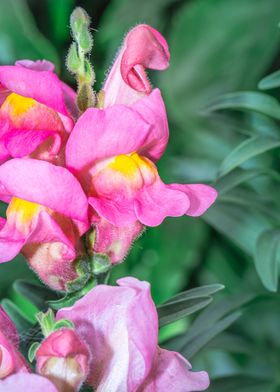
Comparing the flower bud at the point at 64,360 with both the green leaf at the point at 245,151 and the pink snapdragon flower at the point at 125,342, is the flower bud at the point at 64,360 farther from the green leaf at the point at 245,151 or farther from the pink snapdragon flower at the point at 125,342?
the green leaf at the point at 245,151

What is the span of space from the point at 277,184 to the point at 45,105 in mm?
743

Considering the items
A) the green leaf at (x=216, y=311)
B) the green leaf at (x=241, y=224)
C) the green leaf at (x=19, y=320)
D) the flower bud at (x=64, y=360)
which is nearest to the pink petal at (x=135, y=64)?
the flower bud at (x=64, y=360)

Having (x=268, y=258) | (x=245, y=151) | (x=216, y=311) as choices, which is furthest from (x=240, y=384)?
(x=245, y=151)

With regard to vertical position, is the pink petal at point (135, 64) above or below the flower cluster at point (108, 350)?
above

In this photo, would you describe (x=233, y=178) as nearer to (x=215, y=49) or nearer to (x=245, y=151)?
(x=245, y=151)

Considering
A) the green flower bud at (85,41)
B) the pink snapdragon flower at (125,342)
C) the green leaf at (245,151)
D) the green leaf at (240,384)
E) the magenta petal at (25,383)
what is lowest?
the green leaf at (240,384)

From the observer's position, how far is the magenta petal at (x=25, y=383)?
516 mm

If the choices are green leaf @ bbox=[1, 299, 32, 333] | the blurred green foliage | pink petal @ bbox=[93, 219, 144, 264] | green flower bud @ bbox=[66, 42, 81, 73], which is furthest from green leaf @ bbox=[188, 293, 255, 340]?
green flower bud @ bbox=[66, 42, 81, 73]

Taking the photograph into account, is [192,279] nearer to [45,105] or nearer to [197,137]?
[197,137]

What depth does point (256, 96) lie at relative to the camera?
44.3 inches

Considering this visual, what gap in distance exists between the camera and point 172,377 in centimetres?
62

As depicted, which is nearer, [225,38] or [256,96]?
[256,96]

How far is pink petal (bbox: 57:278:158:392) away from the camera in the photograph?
1.89 ft

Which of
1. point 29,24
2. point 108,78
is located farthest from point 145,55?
point 29,24
